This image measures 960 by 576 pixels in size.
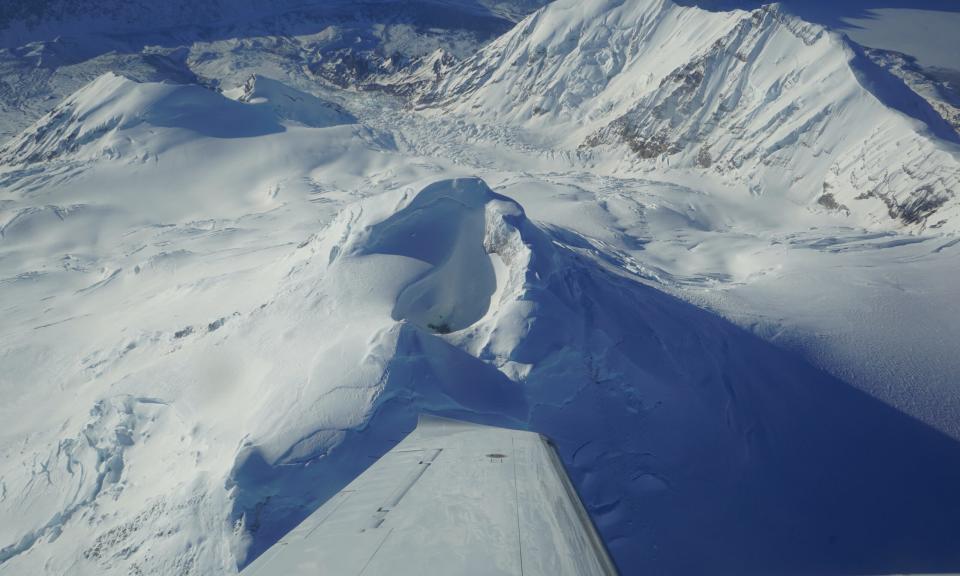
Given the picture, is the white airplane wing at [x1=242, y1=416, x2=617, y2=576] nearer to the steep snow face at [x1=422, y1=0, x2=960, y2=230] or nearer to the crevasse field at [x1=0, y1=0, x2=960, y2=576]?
the crevasse field at [x1=0, y1=0, x2=960, y2=576]

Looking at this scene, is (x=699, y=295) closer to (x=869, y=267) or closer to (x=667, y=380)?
(x=667, y=380)

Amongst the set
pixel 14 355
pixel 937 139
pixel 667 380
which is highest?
pixel 937 139

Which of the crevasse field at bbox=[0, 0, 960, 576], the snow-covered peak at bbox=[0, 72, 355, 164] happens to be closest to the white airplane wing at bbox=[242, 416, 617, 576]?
the crevasse field at bbox=[0, 0, 960, 576]

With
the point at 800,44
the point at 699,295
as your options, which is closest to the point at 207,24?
the point at 800,44

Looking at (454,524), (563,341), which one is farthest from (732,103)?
(454,524)

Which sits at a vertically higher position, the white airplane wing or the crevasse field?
the white airplane wing

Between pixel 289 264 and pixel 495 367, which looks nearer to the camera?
pixel 495 367

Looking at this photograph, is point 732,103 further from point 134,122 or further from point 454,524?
point 134,122
